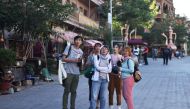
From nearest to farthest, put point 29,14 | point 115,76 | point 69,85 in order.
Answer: point 69,85 < point 115,76 < point 29,14

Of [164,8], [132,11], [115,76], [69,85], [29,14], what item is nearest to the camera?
[69,85]

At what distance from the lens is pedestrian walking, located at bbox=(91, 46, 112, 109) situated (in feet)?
37.3

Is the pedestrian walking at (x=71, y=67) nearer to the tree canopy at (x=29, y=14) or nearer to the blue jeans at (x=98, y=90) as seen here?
the blue jeans at (x=98, y=90)

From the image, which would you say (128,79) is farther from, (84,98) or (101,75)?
(84,98)

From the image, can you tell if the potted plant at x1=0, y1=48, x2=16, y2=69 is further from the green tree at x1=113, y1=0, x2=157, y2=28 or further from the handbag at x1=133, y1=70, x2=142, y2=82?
the green tree at x1=113, y1=0, x2=157, y2=28

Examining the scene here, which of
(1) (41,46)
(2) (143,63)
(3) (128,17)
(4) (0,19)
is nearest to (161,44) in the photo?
(3) (128,17)

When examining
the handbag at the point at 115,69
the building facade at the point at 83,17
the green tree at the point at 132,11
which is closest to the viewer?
the handbag at the point at 115,69

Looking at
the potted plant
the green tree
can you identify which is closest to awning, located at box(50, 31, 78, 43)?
the potted plant

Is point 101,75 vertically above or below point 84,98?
above

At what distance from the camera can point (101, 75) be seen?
11406 mm

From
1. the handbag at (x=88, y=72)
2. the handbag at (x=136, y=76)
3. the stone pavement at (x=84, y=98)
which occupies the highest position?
the handbag at (x=88, y=72)

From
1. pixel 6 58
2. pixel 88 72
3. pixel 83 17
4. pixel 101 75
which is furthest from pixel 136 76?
pixel 83 17

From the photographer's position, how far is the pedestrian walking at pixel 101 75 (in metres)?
11.4

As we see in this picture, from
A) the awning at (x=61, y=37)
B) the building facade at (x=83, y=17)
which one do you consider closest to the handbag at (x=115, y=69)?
the awning at (x=61, y=37)
